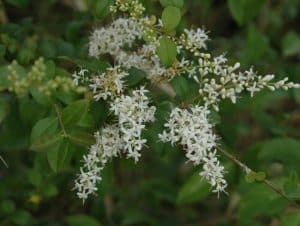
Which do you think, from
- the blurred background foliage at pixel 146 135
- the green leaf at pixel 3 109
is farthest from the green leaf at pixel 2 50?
the green leaf at pixel 3 109

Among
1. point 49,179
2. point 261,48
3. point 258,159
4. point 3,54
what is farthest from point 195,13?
point 3,54

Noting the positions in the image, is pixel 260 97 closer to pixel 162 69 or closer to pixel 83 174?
pixel 162 69

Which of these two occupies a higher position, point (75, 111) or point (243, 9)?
point (243, 9)

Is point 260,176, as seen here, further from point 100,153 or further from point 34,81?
point 34,81

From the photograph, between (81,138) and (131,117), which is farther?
(81,138)

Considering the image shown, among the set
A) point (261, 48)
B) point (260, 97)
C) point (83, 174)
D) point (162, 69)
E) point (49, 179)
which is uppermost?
point (261, 48)

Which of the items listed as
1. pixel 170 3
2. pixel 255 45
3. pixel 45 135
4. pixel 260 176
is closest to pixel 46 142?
pixel 45 135

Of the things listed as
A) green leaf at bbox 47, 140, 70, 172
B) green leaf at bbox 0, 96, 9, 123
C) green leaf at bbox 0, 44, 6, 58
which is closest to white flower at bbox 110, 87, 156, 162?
green leaf at bbox 47, 140, 70, 172
